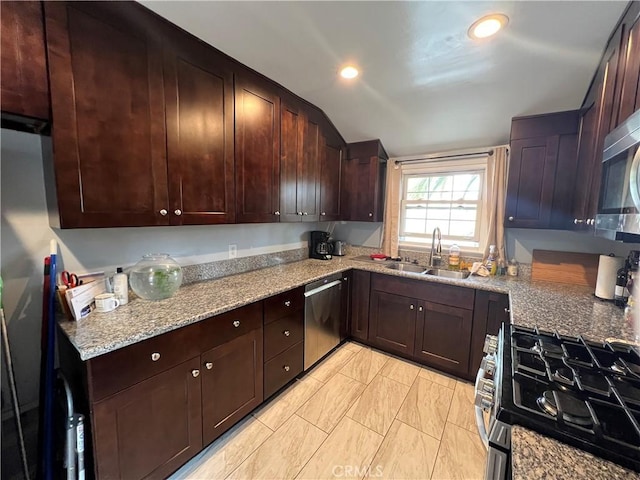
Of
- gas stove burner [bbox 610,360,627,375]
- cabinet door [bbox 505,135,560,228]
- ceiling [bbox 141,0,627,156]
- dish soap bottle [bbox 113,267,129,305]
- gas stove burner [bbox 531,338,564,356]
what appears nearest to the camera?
gas stove burner [bbox 610,360,627,375]

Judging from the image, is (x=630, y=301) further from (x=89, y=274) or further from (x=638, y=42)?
(x=89, y=274)

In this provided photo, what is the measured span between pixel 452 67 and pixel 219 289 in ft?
7.24

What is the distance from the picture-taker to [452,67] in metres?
1.80

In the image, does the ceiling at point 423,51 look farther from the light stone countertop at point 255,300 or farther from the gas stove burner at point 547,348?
the gas stove burner at point 547,348

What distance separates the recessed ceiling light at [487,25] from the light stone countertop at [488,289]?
1598 millimetres

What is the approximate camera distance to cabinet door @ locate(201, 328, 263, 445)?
1.51m

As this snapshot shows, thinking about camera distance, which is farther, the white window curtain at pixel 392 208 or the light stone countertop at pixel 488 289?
the white window curtain at pixel 392 208

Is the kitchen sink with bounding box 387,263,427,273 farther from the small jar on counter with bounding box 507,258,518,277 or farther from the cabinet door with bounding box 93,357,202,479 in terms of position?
the cabinet door with bounding box 93,357,202,479

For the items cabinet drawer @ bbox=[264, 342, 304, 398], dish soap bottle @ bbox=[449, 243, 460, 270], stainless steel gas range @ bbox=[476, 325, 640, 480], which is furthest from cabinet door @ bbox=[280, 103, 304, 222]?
stainless steel gas range @ bbox=[476, 325, 640, 480]

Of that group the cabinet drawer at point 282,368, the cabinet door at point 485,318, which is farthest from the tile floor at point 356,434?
the cabinet door at point 485,318

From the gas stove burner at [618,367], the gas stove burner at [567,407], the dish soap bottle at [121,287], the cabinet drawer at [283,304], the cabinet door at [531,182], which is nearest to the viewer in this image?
the gas stove burner at [567,407]

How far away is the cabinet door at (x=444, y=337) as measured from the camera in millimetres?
2248

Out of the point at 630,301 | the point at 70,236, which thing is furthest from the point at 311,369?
the point at 630,301

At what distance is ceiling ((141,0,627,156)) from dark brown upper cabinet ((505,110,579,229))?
0.39ft
